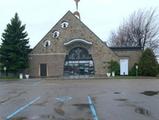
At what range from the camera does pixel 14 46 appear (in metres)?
53.5

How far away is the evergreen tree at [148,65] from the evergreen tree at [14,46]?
1633 centimetres

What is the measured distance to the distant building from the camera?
55.9 meters

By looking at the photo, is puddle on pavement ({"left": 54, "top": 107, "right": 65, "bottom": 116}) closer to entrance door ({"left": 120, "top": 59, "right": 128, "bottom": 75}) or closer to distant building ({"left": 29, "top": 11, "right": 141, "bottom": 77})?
entrance door ({"left": 120, "top": 59, "right": 128, "bottom": 75})

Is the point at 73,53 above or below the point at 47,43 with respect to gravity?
below

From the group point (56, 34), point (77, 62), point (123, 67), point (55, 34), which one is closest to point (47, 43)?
point (55, 34)

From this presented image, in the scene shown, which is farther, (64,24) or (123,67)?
(64,24)

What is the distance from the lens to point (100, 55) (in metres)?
56.0

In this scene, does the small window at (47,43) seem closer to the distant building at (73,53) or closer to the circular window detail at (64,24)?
the distant building at (73,53)

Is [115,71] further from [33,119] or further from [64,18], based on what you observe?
[33,119]

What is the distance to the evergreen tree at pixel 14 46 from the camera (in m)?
53.5

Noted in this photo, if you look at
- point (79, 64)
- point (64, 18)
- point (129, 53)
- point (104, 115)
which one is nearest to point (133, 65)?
point (129, 53)

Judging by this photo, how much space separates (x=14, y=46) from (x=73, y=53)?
345 inches

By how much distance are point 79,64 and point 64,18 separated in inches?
284

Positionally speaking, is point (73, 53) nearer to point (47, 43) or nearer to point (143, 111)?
point (47, 43)
